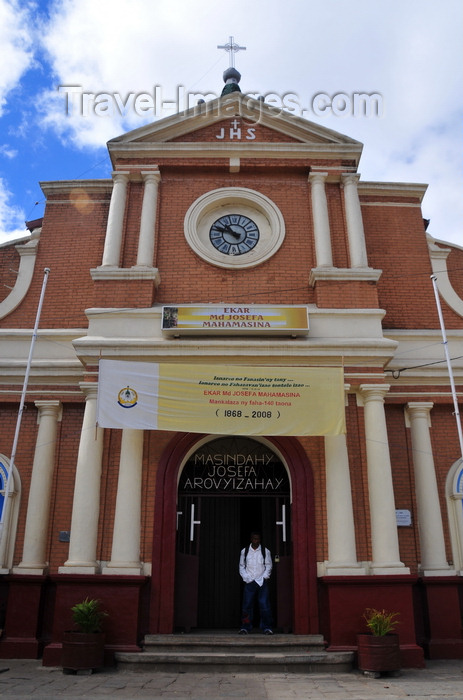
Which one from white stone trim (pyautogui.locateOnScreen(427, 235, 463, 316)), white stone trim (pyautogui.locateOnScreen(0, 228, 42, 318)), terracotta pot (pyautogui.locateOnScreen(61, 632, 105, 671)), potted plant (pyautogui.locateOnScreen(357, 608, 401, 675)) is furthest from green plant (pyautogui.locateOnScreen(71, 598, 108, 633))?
white stone trim (pyautogui.locateOnScreen(427, 235, 463, 316))

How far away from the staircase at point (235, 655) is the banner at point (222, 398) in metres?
3.17

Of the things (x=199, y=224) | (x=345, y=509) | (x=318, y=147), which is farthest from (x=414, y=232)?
(x=345, y=509)

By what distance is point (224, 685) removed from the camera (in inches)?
311

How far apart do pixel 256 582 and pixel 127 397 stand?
378 centimetres

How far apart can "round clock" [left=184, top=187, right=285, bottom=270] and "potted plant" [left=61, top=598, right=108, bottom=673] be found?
666 centimetres

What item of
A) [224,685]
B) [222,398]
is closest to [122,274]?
[222,398]

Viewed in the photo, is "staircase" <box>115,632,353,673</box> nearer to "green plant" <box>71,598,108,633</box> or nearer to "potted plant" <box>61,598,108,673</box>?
"potted plant" <box>61,598,108,673</box>

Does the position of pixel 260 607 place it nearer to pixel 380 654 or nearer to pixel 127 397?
pixel 380 654

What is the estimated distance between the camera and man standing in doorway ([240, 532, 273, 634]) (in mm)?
9875

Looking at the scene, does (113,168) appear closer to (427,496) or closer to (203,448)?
(203,448)

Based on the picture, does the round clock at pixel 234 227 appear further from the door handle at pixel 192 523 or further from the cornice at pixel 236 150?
the door handle at pixel 192 523

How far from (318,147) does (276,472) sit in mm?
6781

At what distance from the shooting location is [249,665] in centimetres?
877

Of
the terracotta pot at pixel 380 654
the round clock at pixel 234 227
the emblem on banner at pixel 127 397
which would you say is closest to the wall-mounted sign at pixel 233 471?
the emblem on banner at pixel 127 397
